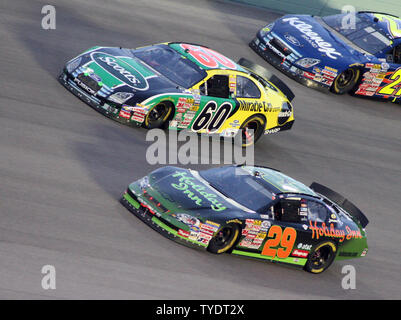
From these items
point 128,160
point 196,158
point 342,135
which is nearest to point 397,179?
point 342,135

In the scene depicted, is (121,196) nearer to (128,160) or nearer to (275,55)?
(128,160)

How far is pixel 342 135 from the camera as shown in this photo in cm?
1828

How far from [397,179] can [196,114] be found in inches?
194

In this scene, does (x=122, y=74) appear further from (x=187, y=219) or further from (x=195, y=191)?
(x=187, y=219)

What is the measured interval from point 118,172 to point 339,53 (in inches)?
351

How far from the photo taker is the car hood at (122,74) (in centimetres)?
1443

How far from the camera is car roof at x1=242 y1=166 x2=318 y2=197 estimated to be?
12043 mm

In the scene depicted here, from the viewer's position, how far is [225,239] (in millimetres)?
11383

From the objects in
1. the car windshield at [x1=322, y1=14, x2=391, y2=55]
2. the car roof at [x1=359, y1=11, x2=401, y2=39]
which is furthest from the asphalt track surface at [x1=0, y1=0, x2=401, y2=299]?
the car roof at [x1=359, y1=11, x2=401, y2=39]

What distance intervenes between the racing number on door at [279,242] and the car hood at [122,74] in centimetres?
403

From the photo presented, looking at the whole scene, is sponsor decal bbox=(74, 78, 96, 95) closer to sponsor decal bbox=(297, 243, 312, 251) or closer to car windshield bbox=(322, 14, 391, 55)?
sponsor decal bbox=(297, 243, 312, 251)

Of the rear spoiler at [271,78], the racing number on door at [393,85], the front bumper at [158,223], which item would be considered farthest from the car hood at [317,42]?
the front bumper at [158,223]

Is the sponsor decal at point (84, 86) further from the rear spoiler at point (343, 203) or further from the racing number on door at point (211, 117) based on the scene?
the rear spoiler at point (343, 203)

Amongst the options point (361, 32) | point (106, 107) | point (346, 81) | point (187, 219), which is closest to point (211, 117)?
point (106, 107)
